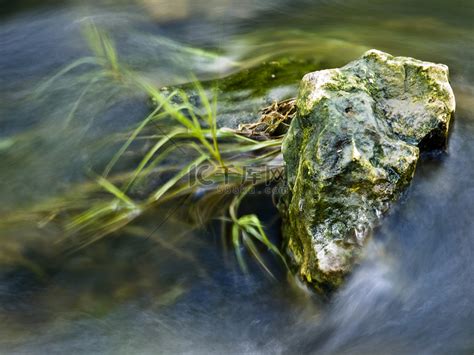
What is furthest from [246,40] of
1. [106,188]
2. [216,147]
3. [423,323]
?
[423,323]

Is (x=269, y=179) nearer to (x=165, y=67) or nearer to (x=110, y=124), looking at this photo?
(x=110, y=124)

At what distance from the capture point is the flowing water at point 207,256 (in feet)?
8.46

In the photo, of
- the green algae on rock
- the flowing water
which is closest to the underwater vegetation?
the flowing water

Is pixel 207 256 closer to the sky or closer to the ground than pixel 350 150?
closer to the ground

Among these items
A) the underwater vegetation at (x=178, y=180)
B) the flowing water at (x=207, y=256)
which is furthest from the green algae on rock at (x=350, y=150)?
the underwater vegetation at (x=178, y=180)

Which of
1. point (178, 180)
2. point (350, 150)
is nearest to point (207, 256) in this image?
point (178, 180)

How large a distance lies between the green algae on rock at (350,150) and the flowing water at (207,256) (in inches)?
5.4

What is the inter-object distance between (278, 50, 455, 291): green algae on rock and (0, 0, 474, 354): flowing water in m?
0.14

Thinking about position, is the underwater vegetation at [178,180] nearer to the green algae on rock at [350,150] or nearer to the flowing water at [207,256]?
the flowing water at [207,256]

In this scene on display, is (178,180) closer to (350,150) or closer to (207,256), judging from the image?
(207,256)

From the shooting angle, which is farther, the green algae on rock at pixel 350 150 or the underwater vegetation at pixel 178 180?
the underwater vegetation at pixel 178 180

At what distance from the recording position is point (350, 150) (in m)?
2.58

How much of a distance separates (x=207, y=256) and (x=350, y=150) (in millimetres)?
979

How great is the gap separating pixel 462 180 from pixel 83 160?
7.62 feet
